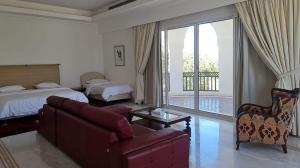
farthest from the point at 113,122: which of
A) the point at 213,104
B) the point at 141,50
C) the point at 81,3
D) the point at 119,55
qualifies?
the point at 119,55

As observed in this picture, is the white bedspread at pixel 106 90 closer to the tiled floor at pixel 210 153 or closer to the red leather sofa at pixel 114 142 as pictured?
the tiled floor at pixel 210 153

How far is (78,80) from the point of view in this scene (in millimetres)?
8000

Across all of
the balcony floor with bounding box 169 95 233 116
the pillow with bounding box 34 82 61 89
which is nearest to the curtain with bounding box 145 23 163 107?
the balcony floor with bounding box 169 95 233 116

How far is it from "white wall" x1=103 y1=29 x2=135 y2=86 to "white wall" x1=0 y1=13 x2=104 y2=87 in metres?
0.34

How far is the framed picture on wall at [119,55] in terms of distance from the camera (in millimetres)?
7574

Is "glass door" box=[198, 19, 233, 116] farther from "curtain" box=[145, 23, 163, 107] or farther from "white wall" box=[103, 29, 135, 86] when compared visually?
"white wall" box=[103, 29, 135, 86]

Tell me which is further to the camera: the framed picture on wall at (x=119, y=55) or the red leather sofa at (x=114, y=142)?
the framed picture on wall at (x=119, y=55)

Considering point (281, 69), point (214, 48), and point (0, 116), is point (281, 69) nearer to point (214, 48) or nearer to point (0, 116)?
point (214, 48)

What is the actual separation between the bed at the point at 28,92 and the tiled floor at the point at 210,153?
918 mm

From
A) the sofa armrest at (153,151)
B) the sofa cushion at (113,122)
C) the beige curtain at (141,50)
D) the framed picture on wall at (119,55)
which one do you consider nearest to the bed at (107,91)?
the beige curtain at (141,50)

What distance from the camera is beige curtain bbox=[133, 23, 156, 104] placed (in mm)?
6360

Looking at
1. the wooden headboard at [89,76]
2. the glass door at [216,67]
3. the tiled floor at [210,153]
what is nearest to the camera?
the tiled floor at [210,153]

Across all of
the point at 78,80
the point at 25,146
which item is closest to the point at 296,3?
the point at 25,146

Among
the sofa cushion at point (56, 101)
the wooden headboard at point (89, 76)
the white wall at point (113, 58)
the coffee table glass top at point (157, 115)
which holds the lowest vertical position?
the coffee table glass top at point (157, 115)
